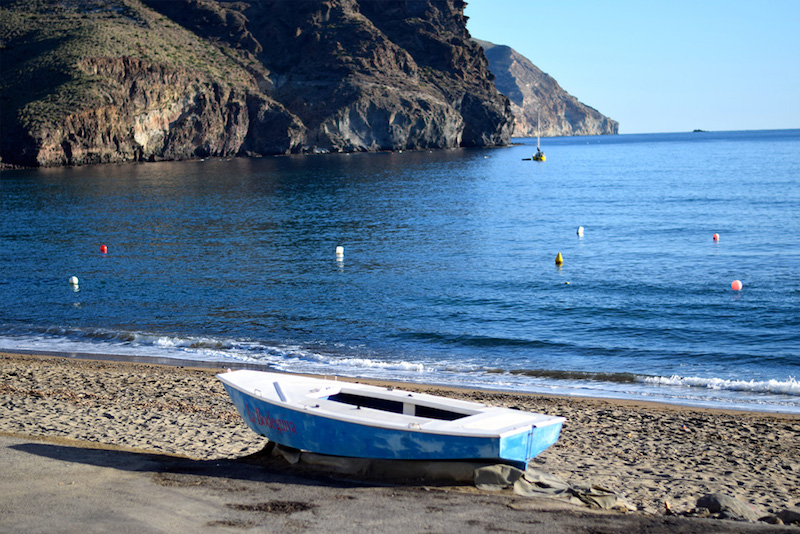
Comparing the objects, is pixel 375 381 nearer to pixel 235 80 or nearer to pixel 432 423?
pixel 432 423

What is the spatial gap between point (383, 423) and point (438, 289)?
1763cm

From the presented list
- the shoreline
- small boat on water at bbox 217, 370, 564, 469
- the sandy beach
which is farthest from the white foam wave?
small boat on water at bbox 217, 370, 564, 469

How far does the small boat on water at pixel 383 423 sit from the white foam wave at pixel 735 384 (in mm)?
8409

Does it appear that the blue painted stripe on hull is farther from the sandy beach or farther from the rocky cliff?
the rocky cliff

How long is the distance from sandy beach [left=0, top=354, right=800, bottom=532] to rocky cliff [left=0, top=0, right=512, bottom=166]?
94.0 meters

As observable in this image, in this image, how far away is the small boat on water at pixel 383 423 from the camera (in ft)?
27.1

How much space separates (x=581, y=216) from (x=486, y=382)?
109ft

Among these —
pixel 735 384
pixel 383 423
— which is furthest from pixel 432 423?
pixel 735 384

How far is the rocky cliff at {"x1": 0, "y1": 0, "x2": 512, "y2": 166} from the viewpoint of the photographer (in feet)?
340

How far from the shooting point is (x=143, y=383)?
15.3m

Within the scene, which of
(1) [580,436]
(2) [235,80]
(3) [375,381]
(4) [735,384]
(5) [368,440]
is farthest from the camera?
(2) [235,80]

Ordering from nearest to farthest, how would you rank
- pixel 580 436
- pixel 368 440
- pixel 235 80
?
pixel 368 440
pixel 580 436
pixel 235 80

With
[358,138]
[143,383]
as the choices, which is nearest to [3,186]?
[143,383]

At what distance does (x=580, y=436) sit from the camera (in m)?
11.9
